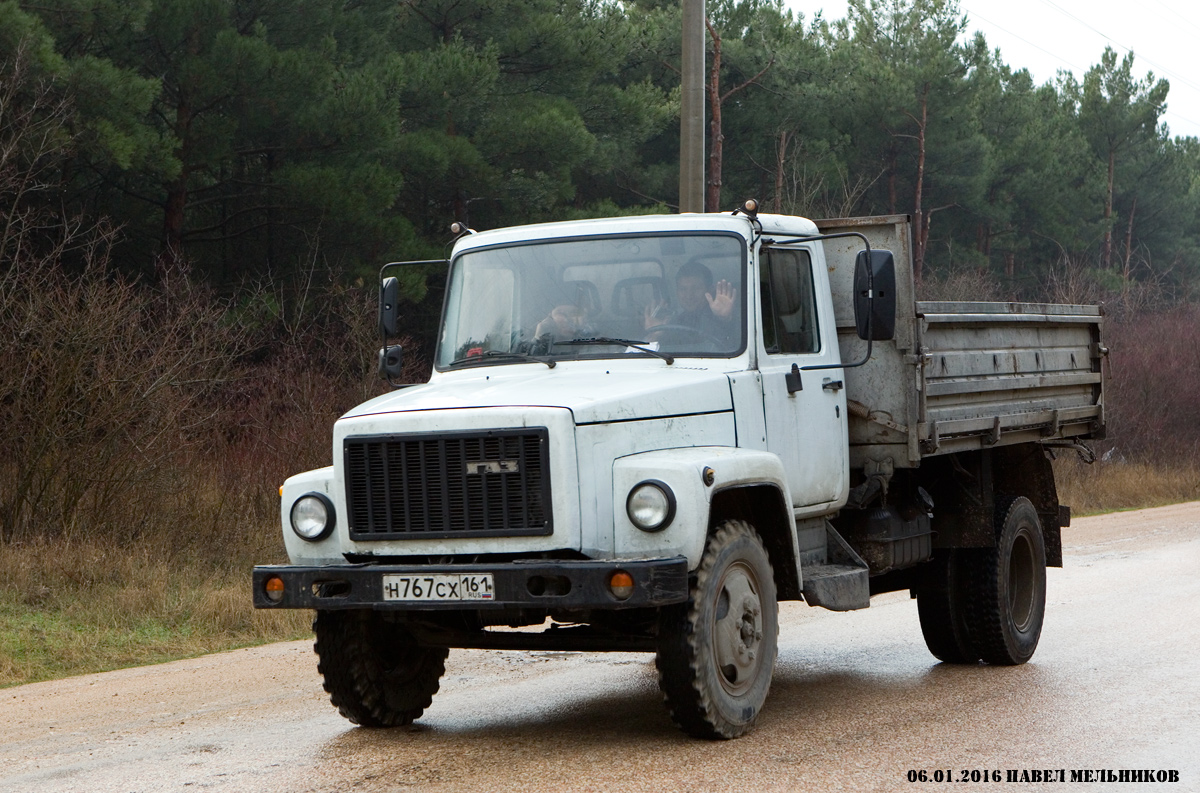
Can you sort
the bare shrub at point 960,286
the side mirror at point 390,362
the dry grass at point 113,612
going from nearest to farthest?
the side mirror at point 390,362 → the dry grass at point 113,612 → the bare shrub at point 960,286

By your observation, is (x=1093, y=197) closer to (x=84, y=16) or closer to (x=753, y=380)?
(x=84, y=16)

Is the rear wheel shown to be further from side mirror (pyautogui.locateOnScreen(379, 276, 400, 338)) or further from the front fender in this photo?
side mirror (pyautogui.locateOnScreen(379, 276, 400, 338))

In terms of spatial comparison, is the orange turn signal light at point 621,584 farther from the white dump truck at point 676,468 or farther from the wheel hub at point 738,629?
the wheel hub at point 738,629

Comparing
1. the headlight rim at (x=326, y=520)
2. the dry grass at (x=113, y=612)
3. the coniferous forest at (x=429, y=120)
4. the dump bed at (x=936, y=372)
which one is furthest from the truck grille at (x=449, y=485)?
the coniferous forest at (x=429, y=120)

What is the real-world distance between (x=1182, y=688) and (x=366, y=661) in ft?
14.0

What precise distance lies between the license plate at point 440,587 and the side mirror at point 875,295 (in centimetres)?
244

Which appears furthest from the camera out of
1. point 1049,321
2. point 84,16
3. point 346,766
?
point 84,16

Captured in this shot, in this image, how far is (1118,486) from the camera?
86.2 feet

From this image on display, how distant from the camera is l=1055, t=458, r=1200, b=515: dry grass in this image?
24641 millimetres

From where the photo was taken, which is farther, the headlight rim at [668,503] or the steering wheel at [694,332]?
the steering wheel at [694,332]

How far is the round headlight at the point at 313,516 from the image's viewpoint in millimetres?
6777

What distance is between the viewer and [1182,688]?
794 cm

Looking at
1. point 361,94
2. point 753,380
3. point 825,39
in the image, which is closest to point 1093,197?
point 825,39

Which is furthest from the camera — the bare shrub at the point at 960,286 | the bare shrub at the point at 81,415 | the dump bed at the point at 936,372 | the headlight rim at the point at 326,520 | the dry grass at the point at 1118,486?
the bare shrub at the point at 960,286
